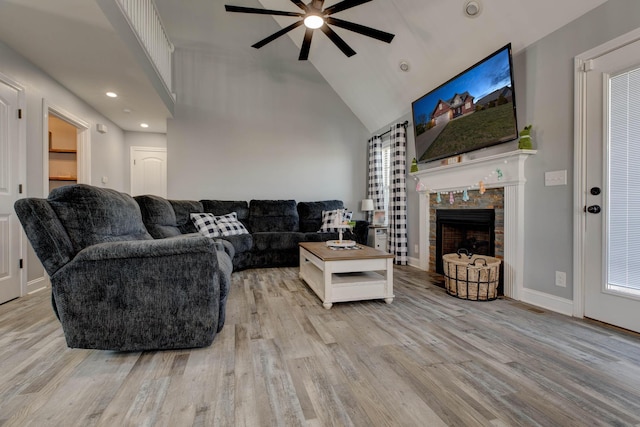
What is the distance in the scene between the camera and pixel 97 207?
1.71 m

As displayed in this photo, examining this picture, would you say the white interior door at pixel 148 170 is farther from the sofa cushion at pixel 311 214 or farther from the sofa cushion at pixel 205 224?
the sofa cushion at pixel 311 214

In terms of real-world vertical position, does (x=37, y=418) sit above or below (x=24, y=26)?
below

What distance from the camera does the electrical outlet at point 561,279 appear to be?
2.33 metres

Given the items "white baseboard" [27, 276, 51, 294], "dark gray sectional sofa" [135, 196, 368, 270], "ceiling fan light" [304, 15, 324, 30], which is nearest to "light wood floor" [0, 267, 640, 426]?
"white baseboard" [27, 276, 51, 294]

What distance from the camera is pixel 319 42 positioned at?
4.64 metres

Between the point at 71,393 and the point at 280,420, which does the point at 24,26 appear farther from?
the point at 280,420

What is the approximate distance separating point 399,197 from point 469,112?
161cm

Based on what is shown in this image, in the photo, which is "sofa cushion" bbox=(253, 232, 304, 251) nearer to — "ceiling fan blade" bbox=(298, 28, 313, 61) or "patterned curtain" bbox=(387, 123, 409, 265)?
"patterned curtain" bbox=(387, 123, 409, 265)

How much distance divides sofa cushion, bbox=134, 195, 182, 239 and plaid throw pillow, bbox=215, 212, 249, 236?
0.76m

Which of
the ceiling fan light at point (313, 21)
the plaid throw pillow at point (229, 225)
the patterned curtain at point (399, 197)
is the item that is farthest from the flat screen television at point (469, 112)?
the plaid throw pillow at point (229, 225)

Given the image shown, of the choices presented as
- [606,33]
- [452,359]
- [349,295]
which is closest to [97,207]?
[349,295]

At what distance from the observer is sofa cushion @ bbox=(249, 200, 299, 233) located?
4738 mm

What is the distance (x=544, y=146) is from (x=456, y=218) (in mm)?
1207

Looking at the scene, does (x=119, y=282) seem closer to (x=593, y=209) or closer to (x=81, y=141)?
(x=593, y=209)
